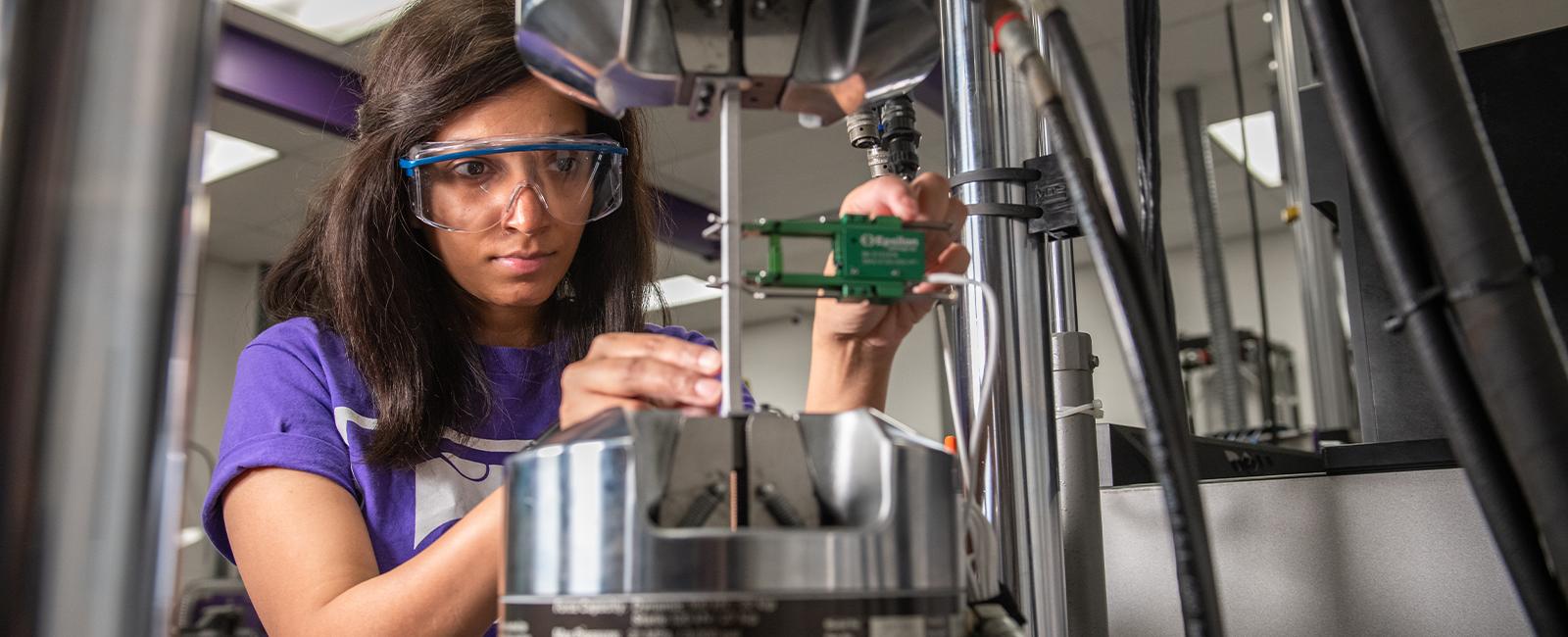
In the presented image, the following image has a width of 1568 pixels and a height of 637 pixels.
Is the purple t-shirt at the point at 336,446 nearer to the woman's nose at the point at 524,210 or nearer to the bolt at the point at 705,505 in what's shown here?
the woman's nose at the point at 524,210

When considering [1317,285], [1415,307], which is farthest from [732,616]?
[1317,285]

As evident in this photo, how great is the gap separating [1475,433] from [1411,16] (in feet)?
0.48

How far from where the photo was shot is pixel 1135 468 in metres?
1.00

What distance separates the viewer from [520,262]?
0.97 meters

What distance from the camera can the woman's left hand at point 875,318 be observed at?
549 millimetres

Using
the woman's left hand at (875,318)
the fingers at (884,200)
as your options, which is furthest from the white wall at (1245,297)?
the fingers at (884,200)

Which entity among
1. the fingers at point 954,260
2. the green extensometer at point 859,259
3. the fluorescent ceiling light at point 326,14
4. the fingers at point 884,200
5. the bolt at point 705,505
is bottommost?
the bolt at point 705,505

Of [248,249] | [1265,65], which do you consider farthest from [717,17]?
[248,249]

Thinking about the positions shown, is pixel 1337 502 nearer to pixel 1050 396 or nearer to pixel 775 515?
pixel 1050 396

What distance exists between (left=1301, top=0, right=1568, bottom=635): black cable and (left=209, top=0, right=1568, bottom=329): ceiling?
2.50 metres

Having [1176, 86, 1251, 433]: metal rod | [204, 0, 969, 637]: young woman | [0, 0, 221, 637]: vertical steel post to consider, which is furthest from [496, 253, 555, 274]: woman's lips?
[1176, 86, 1251, 433]: metal rod

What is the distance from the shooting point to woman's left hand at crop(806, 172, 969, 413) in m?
0.55

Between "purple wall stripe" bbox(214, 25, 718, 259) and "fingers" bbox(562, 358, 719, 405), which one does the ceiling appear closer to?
"purple wall stripe" bbox(214, 25, 718, 259)

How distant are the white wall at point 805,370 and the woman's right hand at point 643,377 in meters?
7.65
